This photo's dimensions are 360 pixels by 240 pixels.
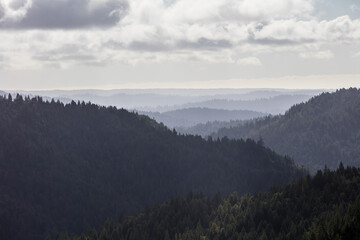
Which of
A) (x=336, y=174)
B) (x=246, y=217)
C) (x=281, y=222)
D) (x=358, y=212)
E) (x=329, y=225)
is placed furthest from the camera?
(x=336, y=174)

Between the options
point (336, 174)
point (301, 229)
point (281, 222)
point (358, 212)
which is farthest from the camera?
point (336, 174)

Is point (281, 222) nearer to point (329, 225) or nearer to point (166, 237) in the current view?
point (166, 237)

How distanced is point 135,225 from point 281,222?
214 ft

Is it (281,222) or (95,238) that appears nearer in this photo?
(281,222)

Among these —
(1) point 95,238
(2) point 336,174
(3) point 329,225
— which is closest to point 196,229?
(1) point 95,238

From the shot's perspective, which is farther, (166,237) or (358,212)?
(166,237)

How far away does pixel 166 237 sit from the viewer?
16988cm

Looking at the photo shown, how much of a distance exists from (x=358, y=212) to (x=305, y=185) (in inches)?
3351

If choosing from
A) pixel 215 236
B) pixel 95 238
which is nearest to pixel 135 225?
pixel 95 238

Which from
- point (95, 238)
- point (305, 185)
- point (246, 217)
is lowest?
point (95, 238)

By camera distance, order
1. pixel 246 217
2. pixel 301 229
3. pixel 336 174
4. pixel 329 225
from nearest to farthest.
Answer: pixel 329 225
pixel 301 229
pixel 246 217
pixel 336 174

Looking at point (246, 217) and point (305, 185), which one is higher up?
point (305, 185)

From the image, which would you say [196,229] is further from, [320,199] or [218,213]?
[320,199]

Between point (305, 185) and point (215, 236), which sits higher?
point (305, 185)
